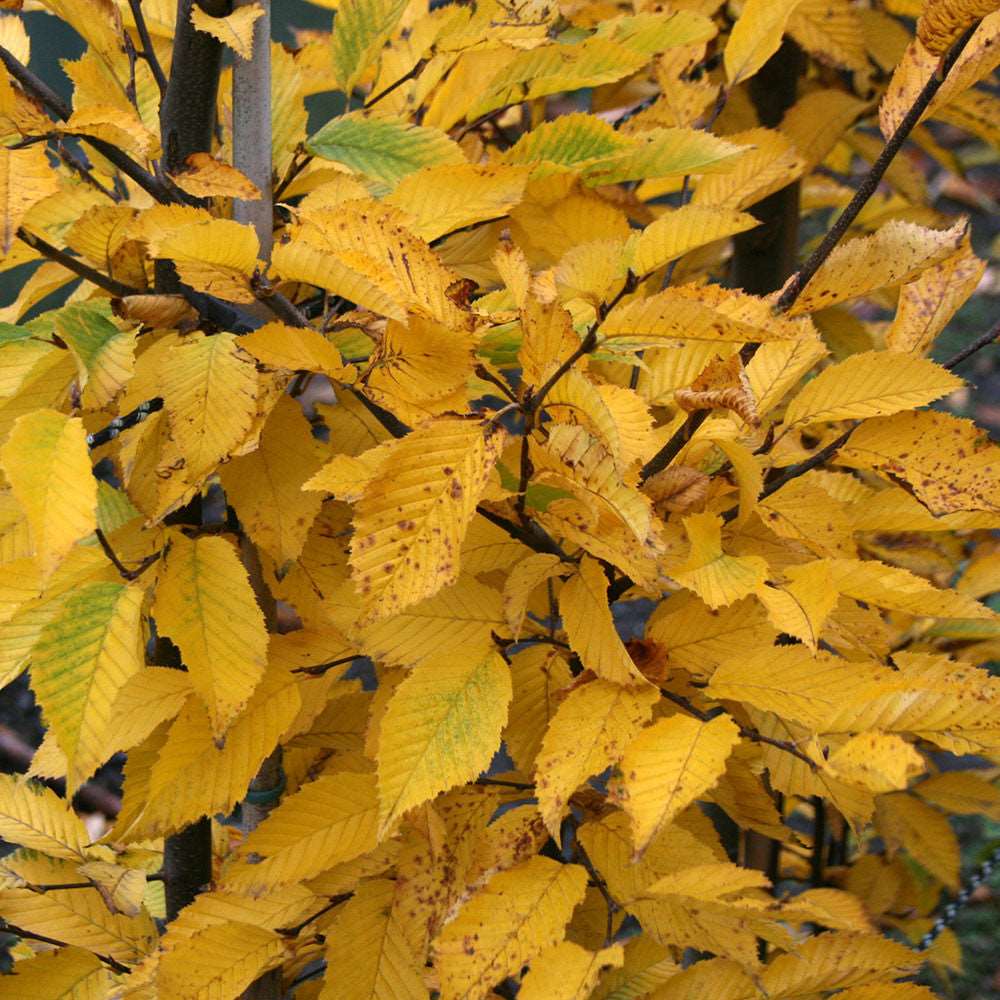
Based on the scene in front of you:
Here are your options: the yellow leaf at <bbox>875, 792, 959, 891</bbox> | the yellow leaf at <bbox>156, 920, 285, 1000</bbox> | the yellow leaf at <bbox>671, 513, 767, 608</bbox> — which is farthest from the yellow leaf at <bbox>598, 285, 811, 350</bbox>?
the yellow leaf at <bbox>875, 792, 959, 891</bbox>

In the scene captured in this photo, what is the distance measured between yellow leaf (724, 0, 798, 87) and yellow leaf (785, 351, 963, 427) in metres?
0.28

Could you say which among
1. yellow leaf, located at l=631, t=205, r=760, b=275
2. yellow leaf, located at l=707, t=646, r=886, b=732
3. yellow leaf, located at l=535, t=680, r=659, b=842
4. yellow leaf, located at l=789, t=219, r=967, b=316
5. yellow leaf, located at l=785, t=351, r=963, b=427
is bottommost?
yellow leaf, located at l=535, t=680, r=659, b=842

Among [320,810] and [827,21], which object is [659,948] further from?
[827,21]

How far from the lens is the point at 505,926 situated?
60 centimetres

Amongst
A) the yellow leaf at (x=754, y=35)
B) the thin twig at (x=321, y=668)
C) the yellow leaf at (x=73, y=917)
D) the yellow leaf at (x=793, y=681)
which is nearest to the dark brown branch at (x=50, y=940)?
the yellow leaf at (x=73, y=917)

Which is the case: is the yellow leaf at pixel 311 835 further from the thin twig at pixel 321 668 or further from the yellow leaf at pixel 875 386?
the yellow leaf at pixel 875 386

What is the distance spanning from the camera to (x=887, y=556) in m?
1.17

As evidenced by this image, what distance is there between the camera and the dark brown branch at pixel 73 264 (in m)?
0.65

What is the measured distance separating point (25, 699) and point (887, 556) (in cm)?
250

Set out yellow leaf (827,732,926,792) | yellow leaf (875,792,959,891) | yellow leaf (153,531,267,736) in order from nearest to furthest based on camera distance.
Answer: yellow leaf (827,732,926,792), yellow leaf (153,531,267,736), yellow leaf (875,792,959,891)

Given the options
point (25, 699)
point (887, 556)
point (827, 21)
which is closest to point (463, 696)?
point (887, 556)

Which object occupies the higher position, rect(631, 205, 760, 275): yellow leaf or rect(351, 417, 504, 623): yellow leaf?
rect(631, 205, 760, 275): yellow leaf

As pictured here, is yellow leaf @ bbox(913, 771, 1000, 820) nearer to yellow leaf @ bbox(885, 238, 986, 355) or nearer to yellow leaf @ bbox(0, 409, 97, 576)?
yellow leaf @ bbox(885, 238, 986, 355)

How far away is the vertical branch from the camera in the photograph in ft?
2.48
